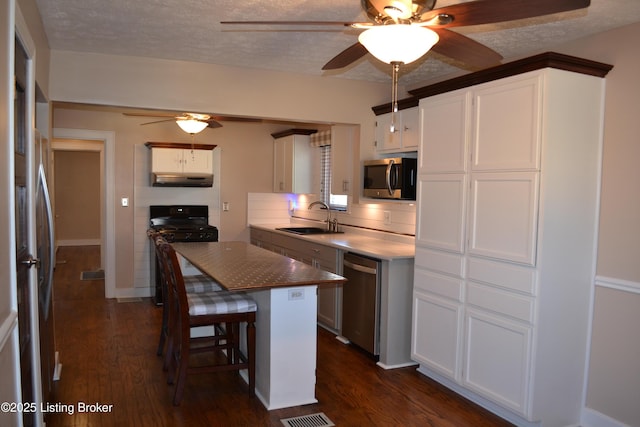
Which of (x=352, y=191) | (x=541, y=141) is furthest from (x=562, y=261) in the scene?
(x=352, y=191)

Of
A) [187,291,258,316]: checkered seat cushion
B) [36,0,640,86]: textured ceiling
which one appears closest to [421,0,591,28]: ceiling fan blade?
[36,0,640,86]: textured ceiling

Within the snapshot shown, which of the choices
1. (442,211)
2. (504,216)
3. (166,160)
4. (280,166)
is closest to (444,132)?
(442,211)

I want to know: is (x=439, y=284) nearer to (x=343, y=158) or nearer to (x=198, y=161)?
(x=343, y=158)

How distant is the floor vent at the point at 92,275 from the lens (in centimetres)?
722

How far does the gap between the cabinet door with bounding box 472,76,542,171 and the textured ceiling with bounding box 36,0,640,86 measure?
1.37 ft

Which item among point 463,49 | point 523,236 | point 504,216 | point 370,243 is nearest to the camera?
point 463,49

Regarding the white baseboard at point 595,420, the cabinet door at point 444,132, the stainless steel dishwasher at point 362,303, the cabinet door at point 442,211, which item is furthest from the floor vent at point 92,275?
the white baseboard at point 595,420

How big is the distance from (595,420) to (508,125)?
1.81 meters

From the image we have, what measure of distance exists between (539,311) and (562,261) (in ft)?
1.04

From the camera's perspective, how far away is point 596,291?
2936mm

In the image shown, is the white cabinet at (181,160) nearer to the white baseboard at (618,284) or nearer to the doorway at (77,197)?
the white baseboard at (618,284)

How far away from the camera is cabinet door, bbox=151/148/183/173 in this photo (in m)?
5.85

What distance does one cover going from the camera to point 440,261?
339 cm

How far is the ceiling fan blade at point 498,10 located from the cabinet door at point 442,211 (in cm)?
142
